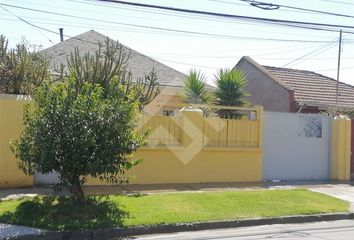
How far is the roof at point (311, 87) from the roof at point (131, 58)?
557 centimetres

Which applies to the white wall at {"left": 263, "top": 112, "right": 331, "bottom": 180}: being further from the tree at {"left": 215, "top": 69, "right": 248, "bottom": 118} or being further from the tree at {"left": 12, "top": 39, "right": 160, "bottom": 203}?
the tree at {"left": 12, "top": 39, "right": 160, "bottom": 203}

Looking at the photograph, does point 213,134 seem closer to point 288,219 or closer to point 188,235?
point 288,219

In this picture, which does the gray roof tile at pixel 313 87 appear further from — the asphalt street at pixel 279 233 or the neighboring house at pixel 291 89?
the asphalt street at pixel 279 233

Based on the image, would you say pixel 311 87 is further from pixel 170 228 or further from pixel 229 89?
pixel 170 228

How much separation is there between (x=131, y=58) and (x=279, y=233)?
14.4 meters

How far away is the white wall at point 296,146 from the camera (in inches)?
634

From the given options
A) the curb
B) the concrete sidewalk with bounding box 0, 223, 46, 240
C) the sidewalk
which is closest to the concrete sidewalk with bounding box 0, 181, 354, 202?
the sidewalk

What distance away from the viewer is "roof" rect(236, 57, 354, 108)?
78.0 feet

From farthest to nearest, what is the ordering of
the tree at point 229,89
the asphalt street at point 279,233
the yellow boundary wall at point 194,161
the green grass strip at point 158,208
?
the tree at point 229,89, the yellow boundary wall at point 194,161, the green grass strip at point 158,208, the asphalt street at point 279,233

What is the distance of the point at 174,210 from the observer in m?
10.4

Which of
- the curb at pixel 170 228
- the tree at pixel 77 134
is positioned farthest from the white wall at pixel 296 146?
the tree at pixel 77 134

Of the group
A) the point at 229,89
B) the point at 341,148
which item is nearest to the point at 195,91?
the point at 229,89

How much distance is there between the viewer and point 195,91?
56.4 ft

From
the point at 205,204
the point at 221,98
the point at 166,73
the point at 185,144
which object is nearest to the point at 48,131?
the point at 205,204
